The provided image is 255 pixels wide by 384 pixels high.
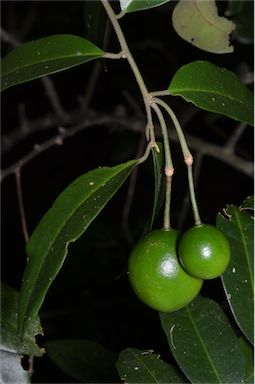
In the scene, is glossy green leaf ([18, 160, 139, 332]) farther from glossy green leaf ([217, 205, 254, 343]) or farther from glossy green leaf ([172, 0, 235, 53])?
glossy green leaf ([172, 0, 235, 53])

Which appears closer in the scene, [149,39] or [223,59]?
[223,59]

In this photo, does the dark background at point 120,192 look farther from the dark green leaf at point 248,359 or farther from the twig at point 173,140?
the dark green leaf at point 248,359

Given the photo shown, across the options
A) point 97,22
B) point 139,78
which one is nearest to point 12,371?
point 139,78

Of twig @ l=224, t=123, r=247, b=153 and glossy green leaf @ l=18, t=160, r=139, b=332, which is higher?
glossy green leaf @ l=18, t=160, r=139, b=332

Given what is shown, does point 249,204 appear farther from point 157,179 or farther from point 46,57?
point 46,57

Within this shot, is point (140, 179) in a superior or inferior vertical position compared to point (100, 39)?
inferior

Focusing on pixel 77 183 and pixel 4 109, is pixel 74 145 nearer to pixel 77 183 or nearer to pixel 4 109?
pixel 4 109

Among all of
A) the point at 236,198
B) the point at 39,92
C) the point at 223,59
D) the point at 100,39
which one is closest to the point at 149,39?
the point at 223,59

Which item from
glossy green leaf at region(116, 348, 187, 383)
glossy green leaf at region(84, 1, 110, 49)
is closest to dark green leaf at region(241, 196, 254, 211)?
glossy green leaf at region(116, 348, 187, 383)
